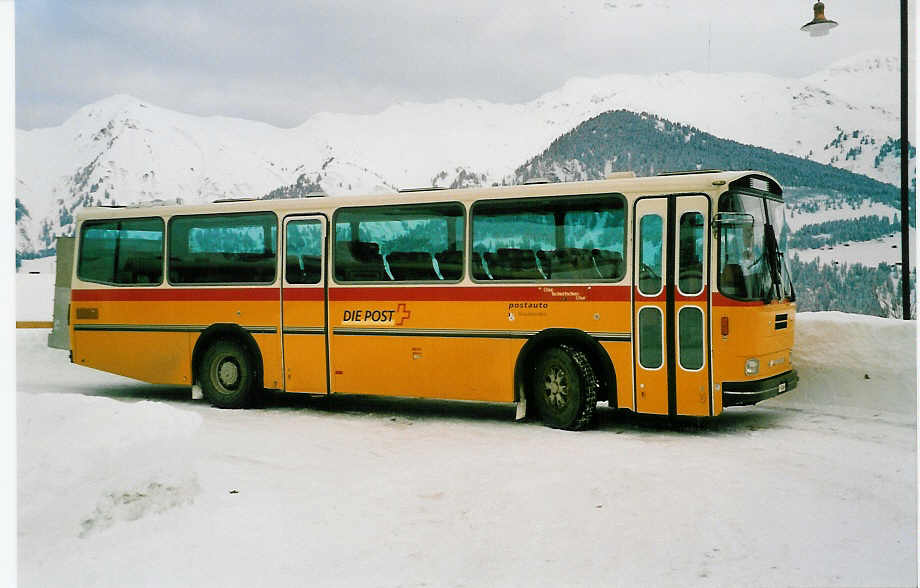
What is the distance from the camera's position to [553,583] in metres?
5.55

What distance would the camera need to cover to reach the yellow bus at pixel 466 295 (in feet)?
30.5

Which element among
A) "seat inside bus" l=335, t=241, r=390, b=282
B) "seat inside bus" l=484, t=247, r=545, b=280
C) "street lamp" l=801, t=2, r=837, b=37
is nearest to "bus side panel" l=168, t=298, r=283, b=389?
"seat inside bus" l=335, t=241, r=390, b=282

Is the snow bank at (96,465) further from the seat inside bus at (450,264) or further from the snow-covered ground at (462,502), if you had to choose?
the seat inside bus at (450,264)

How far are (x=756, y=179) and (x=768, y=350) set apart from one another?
5.74 ft

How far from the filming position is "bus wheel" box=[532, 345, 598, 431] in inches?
384

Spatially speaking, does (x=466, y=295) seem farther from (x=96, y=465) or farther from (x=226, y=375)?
(x=96, y=465)

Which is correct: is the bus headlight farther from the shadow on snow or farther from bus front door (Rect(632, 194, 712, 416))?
the shadow on snow

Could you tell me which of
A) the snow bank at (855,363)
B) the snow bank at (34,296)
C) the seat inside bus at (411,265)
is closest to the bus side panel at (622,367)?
the seat inside bus at (411,265)

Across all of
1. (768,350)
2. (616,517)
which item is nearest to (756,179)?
(768,350)

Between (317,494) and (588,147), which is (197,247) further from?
(588,147)

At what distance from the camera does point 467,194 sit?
1057 cm

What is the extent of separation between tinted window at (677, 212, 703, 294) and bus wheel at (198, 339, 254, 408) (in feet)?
18.6

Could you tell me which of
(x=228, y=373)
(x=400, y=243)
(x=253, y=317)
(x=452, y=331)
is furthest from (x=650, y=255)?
(x=228, y=373)

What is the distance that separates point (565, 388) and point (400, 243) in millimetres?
2579
